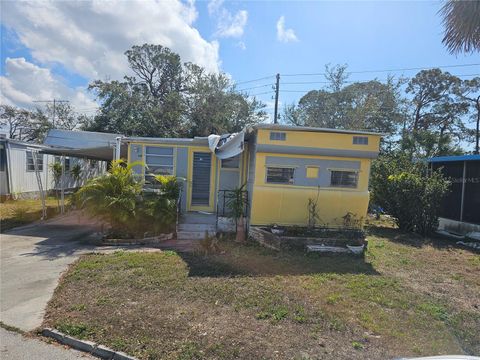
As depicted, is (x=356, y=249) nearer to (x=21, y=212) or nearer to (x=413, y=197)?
(x=413, y=197)

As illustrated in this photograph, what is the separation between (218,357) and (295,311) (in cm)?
141

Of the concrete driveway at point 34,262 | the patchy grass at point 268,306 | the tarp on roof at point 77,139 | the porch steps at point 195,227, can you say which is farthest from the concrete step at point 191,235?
the tarp on roof at point 77,139

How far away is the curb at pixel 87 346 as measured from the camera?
3453 mm

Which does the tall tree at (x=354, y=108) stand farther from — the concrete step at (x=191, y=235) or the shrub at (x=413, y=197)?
the concrete step at (x=191, y=235)

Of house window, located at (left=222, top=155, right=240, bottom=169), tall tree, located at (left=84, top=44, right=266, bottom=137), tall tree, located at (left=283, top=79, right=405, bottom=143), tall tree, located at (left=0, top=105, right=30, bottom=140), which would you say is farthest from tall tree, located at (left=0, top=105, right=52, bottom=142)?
Result: house window, located at (left=222, top=155, right=240, bottom=169)

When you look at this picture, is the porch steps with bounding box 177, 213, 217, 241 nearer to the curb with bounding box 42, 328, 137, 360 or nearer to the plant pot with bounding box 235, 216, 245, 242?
the plant pot with bounding box 235, 216, 245, 242

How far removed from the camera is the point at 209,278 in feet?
18.5

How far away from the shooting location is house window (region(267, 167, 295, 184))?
28.9 feet

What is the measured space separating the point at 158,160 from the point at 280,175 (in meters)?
4.31

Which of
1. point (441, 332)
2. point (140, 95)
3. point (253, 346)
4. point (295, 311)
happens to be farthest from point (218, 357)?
point (140, 95)

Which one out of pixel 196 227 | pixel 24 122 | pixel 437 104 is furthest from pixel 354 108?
pixel 24 122

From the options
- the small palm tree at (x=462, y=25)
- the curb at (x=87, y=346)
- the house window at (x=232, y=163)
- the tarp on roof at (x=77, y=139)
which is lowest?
the curb at (x=87, y=346)

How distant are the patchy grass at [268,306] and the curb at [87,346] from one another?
9 cm

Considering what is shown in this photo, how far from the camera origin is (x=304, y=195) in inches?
349
